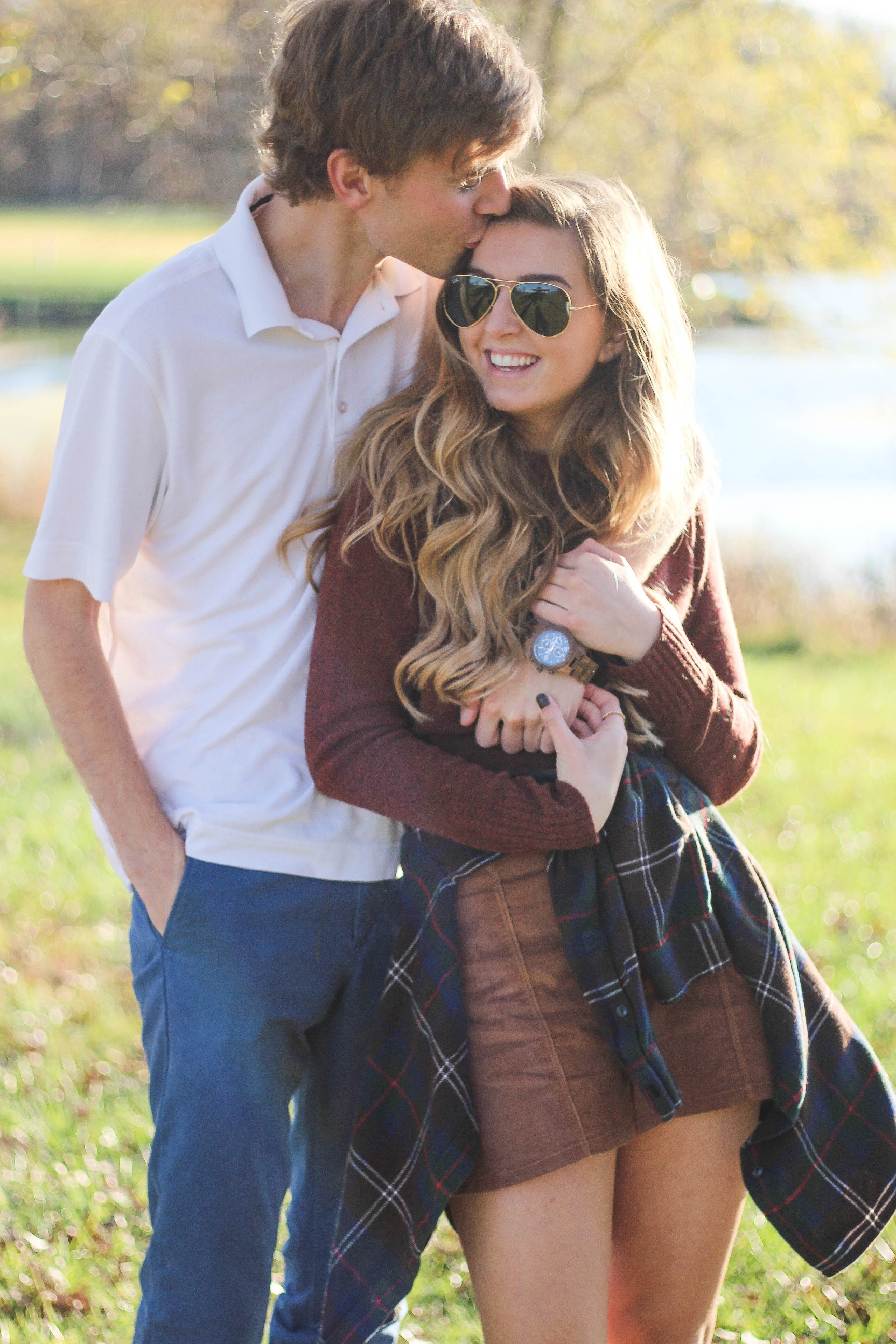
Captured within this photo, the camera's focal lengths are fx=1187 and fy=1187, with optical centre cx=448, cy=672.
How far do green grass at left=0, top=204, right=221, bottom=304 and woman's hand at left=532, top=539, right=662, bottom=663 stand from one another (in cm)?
610

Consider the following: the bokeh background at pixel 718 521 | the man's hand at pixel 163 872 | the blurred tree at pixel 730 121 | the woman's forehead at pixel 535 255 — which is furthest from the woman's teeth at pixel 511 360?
the blurred tree at pixel 730 121

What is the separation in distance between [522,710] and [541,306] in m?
0.69

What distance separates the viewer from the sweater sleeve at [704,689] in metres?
1.99

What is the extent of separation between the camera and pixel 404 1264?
1960 mm

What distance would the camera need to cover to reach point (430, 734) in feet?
6.63

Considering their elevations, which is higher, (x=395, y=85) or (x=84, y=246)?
(x=395, y=85)

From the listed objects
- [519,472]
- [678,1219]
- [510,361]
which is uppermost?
[510,361]

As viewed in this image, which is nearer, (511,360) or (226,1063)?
(226,1063)

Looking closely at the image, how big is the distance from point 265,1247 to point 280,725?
878mm

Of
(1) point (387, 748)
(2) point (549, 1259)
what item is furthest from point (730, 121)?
(2) point (549, 1259)

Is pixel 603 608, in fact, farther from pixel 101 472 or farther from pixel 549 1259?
pixel 549 1259

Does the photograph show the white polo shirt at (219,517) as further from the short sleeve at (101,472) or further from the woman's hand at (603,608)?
the woman's hand at (603,608)

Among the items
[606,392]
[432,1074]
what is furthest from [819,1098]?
[606,392]

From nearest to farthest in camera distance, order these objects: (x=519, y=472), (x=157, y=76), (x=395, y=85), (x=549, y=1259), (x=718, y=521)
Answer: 1. (x=549, y=1259)
2. (x=395, y=85)
3. (x=519, y=472)
4. (x=157, y=76)
5. (x=718, y=521)
